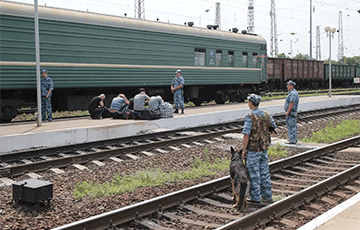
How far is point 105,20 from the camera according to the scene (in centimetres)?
1532

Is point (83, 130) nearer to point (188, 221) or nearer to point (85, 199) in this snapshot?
point (85, 199)

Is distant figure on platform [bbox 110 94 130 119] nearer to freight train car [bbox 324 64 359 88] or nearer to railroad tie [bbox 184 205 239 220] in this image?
railroad tie [bbox 184 205 239 220]

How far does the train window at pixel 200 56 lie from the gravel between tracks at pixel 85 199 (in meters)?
10.1

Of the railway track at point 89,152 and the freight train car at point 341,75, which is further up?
the freight train car at point 341,75

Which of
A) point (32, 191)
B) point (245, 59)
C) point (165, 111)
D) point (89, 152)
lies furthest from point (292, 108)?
point (245, 59)

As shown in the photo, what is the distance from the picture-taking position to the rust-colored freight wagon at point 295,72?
112 ft

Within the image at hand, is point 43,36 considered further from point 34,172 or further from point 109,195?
point 109,195

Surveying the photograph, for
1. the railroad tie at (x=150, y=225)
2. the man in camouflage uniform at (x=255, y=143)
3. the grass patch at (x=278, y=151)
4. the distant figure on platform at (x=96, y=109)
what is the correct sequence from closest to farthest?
the railroad tie at (x=150, y=225), the man in camouflage uniform at (x=255, y=143), the grass patch at (x=278, y=151), the distant figure on platform at (x=96, y=109)

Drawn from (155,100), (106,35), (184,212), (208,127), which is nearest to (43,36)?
(106,35)

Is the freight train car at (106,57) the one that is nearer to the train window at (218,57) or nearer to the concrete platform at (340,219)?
the train window at (218,57)

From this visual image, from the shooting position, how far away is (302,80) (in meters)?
39.9

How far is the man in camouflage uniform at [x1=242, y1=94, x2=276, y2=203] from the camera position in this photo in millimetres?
5770

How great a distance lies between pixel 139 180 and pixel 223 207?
5.90ft

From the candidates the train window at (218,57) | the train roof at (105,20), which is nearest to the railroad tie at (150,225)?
the train roof at (105,20)
